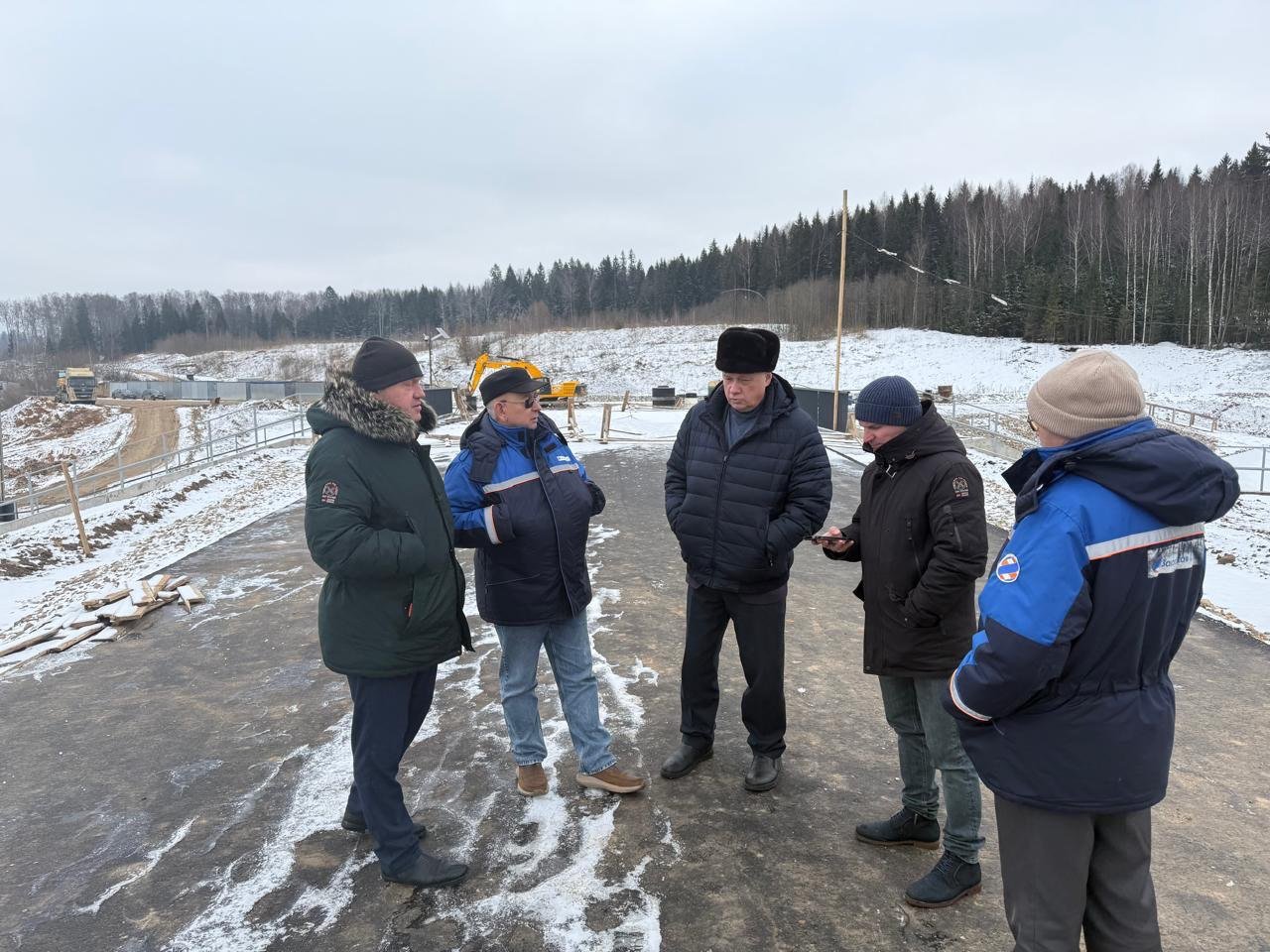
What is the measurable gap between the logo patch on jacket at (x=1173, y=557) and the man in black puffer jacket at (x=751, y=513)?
5.32ft

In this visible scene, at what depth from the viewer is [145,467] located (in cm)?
2711

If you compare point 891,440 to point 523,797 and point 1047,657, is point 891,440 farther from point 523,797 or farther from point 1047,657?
point 523,797

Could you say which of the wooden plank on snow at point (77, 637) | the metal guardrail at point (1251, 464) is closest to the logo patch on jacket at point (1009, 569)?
the wooden plank on snow at point (77, 637)

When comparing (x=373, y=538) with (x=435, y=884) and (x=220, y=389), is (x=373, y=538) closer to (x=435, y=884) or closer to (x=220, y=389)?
(x=435, y=884)

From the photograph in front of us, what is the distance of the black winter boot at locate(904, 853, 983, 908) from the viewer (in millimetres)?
2711

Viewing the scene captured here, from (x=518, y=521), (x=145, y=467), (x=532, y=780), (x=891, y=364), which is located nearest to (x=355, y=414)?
(x=518, y=521)

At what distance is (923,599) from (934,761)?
0.63m

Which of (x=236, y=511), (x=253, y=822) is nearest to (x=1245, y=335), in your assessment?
(x=236, y=511)

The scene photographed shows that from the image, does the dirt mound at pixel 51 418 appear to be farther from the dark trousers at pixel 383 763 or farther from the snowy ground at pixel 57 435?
the dark trousers at pixel 383 763

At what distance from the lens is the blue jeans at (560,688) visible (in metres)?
3.43

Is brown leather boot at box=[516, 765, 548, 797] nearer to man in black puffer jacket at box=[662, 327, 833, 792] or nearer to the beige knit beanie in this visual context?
man in black puffer jacket at box=[662, 327, 833, 792]

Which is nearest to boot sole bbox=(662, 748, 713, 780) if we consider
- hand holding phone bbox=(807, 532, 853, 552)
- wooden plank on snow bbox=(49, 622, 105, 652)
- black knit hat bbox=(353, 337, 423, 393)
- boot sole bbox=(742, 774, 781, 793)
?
boot sole bbox=(742, 774, 781, 793)

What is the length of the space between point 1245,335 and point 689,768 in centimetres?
5399

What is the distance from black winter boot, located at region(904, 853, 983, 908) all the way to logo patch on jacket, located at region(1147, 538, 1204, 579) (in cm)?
150
